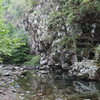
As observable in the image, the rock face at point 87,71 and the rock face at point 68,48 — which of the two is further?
the rock face at point 68,48

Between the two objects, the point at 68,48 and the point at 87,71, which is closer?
the point at 87,71

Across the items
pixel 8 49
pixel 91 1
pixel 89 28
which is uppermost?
pixel 91 1

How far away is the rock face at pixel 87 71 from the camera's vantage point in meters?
10.5

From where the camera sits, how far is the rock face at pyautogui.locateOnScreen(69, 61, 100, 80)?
1048 cm

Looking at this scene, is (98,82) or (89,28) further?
(89,28)

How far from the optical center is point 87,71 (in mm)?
10969

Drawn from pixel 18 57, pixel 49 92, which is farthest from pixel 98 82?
pixel 18 57

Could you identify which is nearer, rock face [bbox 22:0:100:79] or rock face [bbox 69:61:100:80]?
rock face [bbox 69:61:100:80]

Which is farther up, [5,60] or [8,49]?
[8,49]

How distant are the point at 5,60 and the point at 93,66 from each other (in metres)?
16.4

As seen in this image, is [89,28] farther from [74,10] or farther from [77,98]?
[77,98]

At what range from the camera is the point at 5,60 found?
24328 mm

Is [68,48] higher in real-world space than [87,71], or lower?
higher

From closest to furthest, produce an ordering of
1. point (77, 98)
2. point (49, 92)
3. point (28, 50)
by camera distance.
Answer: point (77, 98), point (49, 92), point (28, 50)
